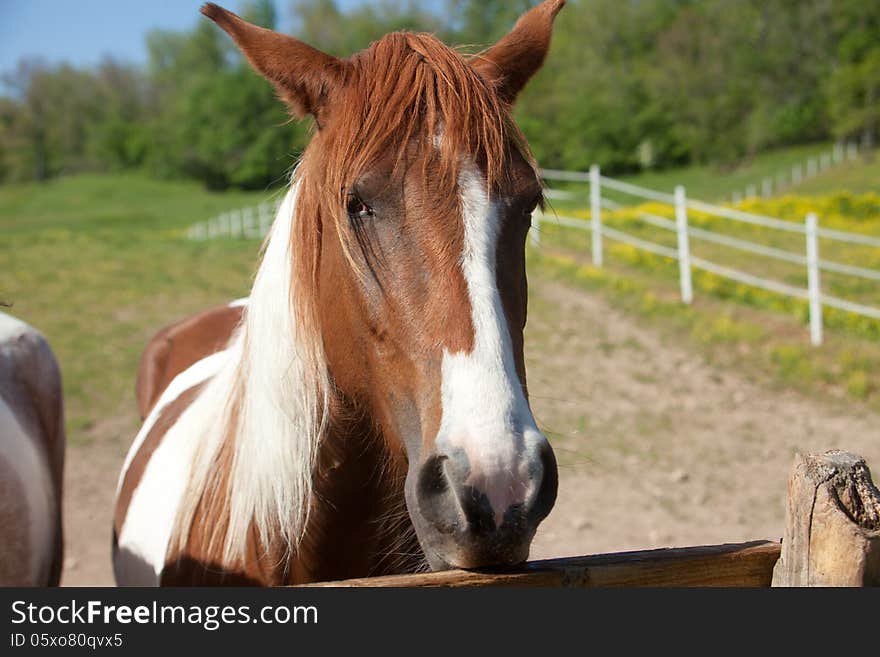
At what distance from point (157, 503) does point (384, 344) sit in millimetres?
1287

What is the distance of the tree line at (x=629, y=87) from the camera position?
116 feet

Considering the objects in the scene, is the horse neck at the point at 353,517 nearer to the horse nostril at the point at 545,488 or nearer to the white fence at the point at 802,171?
the horse nostril at the point at 545,488

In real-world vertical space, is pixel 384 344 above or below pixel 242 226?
below

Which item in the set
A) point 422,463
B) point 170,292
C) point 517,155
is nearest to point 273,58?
point 517,155

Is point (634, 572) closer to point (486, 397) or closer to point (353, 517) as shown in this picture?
point (486, 397)

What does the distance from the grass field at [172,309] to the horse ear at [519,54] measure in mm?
3292

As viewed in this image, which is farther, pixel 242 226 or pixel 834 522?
pixel 242 226

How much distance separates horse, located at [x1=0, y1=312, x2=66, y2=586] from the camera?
263 centimetres

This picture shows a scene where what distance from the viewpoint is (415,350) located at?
4.95 ft

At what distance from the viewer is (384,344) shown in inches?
63.2

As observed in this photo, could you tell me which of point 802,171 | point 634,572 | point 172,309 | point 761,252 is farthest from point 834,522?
point 802,171

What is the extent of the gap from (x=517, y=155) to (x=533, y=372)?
6613mm

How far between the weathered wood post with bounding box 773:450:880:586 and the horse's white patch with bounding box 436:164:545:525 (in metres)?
0.47

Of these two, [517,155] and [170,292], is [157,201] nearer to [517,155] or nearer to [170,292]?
[170,292]
